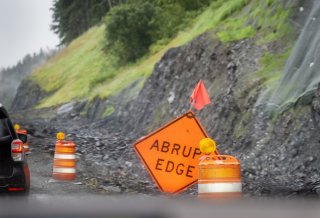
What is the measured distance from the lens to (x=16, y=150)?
891 centimetres

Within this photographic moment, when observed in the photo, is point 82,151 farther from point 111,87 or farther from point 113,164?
point 111,87

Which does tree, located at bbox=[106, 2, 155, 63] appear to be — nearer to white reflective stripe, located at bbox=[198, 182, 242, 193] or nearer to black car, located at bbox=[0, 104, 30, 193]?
black car, located at bbox=[0, 104, 30, 193]

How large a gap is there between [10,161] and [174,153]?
161 inches

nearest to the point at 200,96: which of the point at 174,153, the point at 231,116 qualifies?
the point at 174,153

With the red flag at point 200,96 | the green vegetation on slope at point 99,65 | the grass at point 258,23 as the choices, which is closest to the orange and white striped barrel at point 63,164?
the red flag at point 200,96

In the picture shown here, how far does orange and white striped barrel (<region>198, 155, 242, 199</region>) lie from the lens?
27.0ft

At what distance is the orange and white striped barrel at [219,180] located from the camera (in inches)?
324

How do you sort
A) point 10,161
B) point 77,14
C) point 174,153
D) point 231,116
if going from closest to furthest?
point 10,161, point 174,153, point 231,116, point 77,14

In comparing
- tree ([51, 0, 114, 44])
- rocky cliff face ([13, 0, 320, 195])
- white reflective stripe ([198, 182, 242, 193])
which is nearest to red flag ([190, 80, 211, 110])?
rocky cliff face ([13, 0, 320, 195])

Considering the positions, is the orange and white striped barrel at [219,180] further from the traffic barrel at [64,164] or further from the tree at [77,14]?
the tree at [77,14]

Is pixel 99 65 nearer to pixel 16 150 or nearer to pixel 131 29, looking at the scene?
pixel 131 29

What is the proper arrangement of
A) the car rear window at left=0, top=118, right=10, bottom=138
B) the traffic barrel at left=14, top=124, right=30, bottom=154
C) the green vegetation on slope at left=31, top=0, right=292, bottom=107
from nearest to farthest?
the car rear window at left=0, top=118, right=10, bottom=138, the traffic barrel at left=14, top=124, right=30, bottom=154, the green vegetation on slope at left=31, top=0, right=292, bottom=107

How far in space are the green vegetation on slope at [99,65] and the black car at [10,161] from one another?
19.4m

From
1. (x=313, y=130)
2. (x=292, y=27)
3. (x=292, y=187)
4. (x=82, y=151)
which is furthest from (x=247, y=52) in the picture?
(x=292, y=187)
